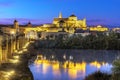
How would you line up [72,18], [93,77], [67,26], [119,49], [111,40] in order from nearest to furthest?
[93,77]
[119,49]
[111,40]
[67,26]
[72,18]

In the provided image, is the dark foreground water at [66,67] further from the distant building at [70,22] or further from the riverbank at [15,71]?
the distant building at [70,22]

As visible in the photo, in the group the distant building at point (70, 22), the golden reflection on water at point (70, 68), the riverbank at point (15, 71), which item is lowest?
the golden reflection on water at point (70, 68)

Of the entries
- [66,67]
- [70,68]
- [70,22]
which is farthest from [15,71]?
[70,22]

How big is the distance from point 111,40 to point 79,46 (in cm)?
817

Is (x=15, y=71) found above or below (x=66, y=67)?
above

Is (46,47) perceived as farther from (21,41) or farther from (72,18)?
(72,18)

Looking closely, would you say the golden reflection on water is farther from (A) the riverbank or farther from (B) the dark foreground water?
(A) the riverbank

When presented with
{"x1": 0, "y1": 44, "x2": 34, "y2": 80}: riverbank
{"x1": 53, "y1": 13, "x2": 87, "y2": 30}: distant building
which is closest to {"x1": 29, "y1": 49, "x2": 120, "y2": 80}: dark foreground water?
{"x1": 0, "y1": 44, "x2": 34, "y2": 80}: riverbank

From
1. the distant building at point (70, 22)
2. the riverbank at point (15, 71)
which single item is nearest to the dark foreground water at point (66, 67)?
the riverbank at point (15, 71)

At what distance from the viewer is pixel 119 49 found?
83938mm

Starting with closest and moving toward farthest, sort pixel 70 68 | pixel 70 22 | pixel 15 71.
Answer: pixel 15 71, pixel 70 68, pixel 70 22

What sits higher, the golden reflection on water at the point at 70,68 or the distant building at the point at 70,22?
the distant building at the point at 70,22

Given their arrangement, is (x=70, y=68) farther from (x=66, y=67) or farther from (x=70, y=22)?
(x=70, y=22)

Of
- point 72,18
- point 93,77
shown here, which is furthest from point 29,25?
point 93,77
